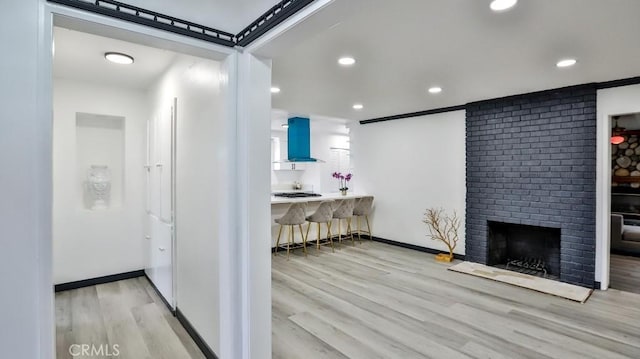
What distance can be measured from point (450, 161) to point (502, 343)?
3.05 metres

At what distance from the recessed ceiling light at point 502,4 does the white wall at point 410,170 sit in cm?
316

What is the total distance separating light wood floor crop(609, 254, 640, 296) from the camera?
3873 millimetres

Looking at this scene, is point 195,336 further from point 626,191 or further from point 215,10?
point 626,191

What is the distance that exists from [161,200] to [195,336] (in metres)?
Answer: 1.45

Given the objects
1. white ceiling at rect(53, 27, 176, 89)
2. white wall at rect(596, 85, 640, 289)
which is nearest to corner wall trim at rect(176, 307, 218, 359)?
white ceiling at rect(53, 27, 176, 89)

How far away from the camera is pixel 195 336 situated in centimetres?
258

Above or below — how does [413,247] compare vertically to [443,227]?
below

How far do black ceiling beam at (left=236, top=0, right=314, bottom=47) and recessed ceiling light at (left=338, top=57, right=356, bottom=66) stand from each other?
1.24 metres

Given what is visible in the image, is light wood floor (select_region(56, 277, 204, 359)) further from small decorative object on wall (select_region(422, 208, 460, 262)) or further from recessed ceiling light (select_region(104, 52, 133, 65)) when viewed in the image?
small decorative object on wall (select_region(422, 208, 460, 262))

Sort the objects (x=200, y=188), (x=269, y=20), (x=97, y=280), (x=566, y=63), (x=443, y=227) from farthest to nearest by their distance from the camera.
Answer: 1. (x=443, y=227)
2. (x=97, y=280)
3. (x=566, y=63)
4. (x=200, y=188)
5. (x=269, y=20)

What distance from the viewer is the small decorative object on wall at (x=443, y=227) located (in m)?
5.02

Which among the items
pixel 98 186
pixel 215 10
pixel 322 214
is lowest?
pixel 322 214

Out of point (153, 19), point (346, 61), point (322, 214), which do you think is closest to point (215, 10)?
point (153, 19)

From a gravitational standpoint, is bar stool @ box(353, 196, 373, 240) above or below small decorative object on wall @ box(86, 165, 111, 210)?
below
